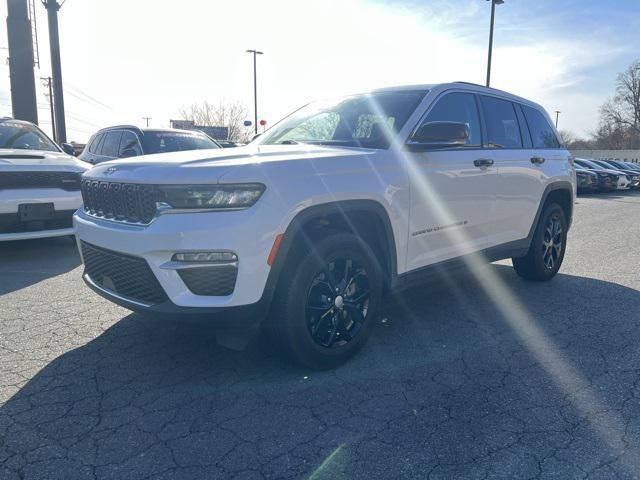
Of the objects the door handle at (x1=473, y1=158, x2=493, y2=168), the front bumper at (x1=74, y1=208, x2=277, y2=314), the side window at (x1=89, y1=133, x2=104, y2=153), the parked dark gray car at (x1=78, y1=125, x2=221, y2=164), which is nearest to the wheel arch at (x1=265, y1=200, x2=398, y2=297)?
the front bumper at (x1=74, y1=208, x2=277, y2=314)

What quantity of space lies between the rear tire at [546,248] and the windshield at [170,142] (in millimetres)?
5585

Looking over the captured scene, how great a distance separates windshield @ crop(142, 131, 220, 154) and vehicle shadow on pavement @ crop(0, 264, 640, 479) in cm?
508

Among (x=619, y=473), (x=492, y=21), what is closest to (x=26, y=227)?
(x=619, y=473)

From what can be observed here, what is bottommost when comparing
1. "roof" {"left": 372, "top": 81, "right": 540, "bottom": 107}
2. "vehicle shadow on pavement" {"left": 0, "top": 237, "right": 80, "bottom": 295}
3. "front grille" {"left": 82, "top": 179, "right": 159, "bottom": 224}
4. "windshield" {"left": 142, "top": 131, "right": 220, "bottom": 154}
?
"vehicle shadow on pavement" {"left": 0, "top": 237, "right": 80, "bottom": 295}

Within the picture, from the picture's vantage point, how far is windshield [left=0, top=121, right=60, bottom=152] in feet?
22.6

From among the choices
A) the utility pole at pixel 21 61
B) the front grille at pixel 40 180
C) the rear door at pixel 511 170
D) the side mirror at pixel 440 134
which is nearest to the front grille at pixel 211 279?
the side mirror at pixel 440 134

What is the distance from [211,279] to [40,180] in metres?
4.35

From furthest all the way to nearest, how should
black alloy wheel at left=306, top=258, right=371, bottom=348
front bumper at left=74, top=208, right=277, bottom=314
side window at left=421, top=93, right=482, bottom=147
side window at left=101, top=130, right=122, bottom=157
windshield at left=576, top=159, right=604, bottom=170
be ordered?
windshield at left=576, top=159, right=604, bottom=170, side window at left=101, top=130, right=122, bottom=157, side window at left=421, top=93, right=482, bottom=147, black alloy wheel at left=306, top=258, right=371, bottom=348, front bumper at left=74, top=208, right=277, bottom=314

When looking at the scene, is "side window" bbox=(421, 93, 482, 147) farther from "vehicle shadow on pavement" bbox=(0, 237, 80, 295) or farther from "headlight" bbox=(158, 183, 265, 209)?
"vehicle shadow on pavement" bbox=(0, 237, 80, 295)

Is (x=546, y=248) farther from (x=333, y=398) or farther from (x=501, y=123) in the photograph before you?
(x=333, y=398)

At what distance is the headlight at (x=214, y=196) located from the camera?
2.68m

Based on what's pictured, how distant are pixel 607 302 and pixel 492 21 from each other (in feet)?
67.6

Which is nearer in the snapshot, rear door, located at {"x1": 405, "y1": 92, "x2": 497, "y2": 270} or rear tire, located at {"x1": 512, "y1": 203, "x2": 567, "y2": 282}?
rear door, located at {"x1": 405, "y1": 92, "x2": 497, "y2": 270}

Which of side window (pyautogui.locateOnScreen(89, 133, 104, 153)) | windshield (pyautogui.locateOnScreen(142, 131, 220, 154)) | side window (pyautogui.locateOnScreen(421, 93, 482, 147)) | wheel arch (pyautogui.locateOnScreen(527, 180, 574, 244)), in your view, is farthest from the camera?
side window (pyautogui.locateOnScreen(89, 133, 104, 153))
